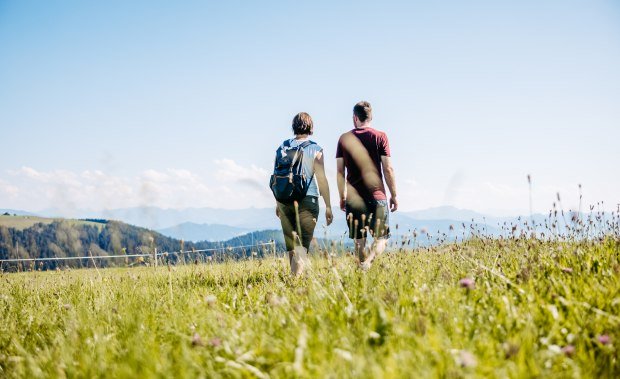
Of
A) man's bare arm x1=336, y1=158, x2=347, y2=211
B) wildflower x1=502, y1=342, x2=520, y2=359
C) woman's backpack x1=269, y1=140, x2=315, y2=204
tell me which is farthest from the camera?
man's bare arm x1=336, y1=158, x2=347, y2=211

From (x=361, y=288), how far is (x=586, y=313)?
1.63 m

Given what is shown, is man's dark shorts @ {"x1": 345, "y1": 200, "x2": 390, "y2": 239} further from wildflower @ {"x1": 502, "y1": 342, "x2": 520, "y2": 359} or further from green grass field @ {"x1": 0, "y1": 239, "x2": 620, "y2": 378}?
wildflower @ {"x1": 502, "y1": 342, "x2": 520, "y2": 359}

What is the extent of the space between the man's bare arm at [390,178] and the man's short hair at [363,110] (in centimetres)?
63

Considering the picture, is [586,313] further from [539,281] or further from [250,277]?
[250,277]

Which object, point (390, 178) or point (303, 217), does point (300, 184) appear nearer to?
point (303, 217)

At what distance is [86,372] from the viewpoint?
8.84 ft

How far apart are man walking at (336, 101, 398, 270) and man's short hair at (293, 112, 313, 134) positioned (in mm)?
570

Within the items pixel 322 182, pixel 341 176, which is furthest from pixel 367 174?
pixel 322 182

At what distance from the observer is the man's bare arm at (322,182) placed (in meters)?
6.22

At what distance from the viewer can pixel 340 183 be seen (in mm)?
6508

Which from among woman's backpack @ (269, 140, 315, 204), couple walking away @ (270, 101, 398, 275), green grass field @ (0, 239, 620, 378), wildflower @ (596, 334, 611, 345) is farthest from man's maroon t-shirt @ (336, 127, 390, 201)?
wildflower @ (596, 334, 611, 345)

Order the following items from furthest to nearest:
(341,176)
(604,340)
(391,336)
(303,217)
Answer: (341,176)
(303,217)
(391,336)
(604,340)

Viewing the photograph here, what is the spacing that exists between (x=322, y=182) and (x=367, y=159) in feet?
2.38

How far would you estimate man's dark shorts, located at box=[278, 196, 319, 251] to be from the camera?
6109 millimetres
